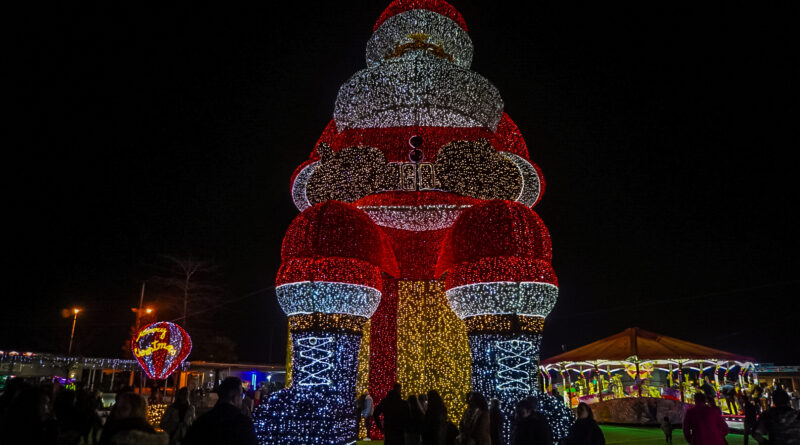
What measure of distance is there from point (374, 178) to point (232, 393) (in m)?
5.88

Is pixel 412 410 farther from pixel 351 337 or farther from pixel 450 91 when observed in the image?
pixel 450 91

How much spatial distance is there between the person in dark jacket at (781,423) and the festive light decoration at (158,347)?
11.5 m

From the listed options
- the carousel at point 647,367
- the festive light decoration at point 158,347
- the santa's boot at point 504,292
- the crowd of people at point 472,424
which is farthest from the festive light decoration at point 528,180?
the carousel at point 647,367

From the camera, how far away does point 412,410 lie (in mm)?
6941

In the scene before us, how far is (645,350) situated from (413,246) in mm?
10960

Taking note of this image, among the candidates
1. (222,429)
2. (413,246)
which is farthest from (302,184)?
(222,429)

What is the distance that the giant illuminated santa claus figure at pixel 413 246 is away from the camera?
25.1 ft

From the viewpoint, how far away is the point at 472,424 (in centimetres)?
562

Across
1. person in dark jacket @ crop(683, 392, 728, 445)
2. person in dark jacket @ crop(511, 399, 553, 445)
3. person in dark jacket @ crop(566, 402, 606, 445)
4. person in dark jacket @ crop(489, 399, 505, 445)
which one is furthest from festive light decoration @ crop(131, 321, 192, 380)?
person in dark jacket @ crop(683, 392, 728, 445)

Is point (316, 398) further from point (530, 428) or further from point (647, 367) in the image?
point (647, 367)

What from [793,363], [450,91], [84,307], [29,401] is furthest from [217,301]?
[793,363]

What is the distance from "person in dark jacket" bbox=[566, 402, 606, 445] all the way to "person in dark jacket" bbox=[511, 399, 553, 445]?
0.36m

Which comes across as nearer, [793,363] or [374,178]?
[374,178]

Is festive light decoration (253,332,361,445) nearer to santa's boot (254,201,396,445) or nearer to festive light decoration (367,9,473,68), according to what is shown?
santa's boot (254,201,396,445)
